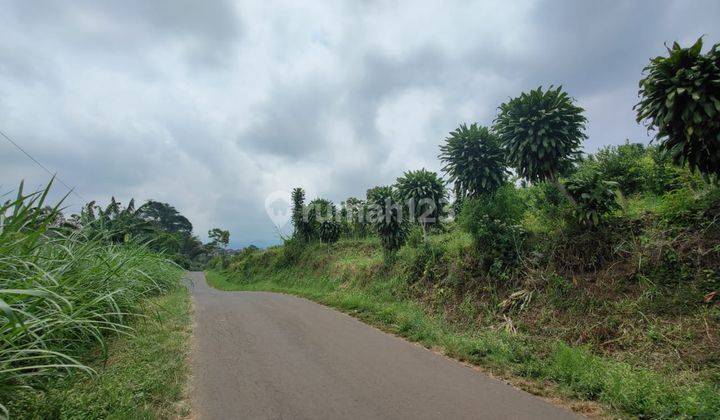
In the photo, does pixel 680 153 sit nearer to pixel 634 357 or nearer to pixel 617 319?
pixel 617 319

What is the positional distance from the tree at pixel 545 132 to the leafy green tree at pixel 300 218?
18.5 meters

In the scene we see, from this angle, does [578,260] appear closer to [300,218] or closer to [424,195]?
[424,195]

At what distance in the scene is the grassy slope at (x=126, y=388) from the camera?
3.08 m

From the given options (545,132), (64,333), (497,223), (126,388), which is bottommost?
(126,388)

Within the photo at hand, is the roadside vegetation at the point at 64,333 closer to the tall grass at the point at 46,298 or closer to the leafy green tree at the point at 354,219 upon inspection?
the tall grass at the point at 46,298

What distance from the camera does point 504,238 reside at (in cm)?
848

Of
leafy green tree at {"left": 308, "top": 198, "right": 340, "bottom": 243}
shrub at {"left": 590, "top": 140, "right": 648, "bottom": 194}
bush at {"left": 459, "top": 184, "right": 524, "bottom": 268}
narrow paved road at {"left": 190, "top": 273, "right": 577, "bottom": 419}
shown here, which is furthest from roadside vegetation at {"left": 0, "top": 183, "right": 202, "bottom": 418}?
leafy green tree at {"left": 308, "top": 198, "right": 340, "bottom": 243}

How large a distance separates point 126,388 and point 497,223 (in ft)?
25.2

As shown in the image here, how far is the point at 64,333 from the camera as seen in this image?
166 inches

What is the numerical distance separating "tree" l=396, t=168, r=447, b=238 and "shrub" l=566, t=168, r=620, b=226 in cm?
458

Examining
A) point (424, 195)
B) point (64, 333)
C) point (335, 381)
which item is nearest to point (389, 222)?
point (424, 195)

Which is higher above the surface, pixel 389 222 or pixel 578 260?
pixel 389 222

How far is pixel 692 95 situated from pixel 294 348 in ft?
23.7

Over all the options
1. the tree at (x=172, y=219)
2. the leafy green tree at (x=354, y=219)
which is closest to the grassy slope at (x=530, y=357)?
the leafy green tree at (x=354, y=219)
